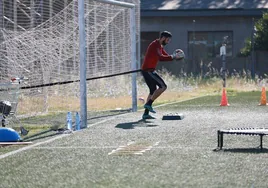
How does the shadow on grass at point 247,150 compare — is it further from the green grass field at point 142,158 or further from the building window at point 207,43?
the building window at point 207,43

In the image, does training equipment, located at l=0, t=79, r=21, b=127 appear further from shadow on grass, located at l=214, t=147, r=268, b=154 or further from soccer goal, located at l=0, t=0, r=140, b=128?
shadow on grass, located at l=214, t=147, r=268, b=154

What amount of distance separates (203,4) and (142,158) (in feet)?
120

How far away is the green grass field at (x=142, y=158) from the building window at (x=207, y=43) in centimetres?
2962

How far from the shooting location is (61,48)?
64.1ft

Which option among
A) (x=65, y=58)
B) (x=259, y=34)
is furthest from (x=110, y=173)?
(x=259, y=34)

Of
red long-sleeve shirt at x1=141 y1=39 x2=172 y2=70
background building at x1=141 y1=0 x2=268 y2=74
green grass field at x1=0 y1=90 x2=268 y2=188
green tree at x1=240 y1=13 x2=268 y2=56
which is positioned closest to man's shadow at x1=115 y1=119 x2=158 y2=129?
green grass field at x1=0 y1=90 x2=268 y2=188

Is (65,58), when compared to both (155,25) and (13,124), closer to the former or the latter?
(13,124)

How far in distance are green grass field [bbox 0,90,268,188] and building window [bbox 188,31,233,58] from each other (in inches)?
1166

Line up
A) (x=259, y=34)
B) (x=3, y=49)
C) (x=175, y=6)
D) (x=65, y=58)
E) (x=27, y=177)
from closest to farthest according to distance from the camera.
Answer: (x=27, y=177), (x=3, y=49), (x=65, y=58), (x=259, y=34), (x=175, y=6)

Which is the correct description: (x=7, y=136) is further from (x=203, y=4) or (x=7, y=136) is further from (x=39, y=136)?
(x=203, y=4)

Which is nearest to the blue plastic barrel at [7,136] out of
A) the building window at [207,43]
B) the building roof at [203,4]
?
the building window at [207,43]

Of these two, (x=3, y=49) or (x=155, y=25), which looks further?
(x=155, y=25)

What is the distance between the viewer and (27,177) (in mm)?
9094

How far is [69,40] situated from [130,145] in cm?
814
